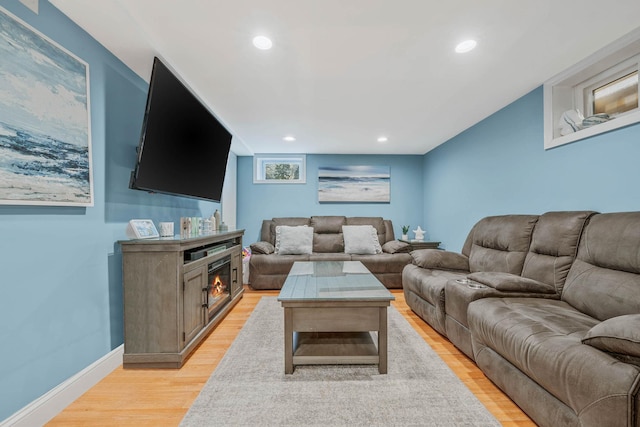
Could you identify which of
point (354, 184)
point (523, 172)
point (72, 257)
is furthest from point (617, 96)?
point (72, 257)

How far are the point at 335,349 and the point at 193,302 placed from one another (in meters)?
1.17

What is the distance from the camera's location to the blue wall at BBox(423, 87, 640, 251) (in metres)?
1.91

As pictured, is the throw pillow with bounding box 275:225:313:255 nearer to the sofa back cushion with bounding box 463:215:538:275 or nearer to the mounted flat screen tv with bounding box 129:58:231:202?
the mounted flat screen tv with bounding box 129:58:231:202

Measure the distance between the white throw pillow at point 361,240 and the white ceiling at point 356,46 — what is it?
1938 millimetres

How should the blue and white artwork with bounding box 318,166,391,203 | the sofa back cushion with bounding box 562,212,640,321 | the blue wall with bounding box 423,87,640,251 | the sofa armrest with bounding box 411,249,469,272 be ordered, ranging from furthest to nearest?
the blue and white artwork with bounding box 318,166,391,203 < the sofa armrest with bounding box 411,249,469,272 < the blue wall with bounding box 423,87,640,251 < the sofa back cushion with bounding box 562,212,640,321

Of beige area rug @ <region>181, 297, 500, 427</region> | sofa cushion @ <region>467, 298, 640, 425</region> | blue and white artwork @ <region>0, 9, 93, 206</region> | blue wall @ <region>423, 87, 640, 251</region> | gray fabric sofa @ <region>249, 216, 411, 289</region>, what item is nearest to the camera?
sofa cushion @ <region>467, 298, 640, 425</region>

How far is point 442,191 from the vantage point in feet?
14.7

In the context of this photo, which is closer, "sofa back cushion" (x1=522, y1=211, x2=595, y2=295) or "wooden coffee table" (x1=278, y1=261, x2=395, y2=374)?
"wooden coffee table" (x1=278, y1=261, x2=395, y2=374)

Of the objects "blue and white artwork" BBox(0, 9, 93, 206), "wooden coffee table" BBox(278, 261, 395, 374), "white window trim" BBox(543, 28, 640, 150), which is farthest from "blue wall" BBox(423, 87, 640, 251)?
"blue and white artwork" BBox(0, 9, 93, 206)

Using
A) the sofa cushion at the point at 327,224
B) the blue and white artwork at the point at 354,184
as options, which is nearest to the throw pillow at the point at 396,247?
the sofa cushion at the point at 327,224

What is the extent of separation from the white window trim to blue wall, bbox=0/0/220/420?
3.53 metres

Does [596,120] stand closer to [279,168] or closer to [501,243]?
[501,243]

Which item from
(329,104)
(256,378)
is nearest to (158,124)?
(329,104)

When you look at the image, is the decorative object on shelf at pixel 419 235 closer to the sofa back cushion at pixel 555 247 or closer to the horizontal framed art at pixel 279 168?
the horizontal framed art at pixel 279 168
